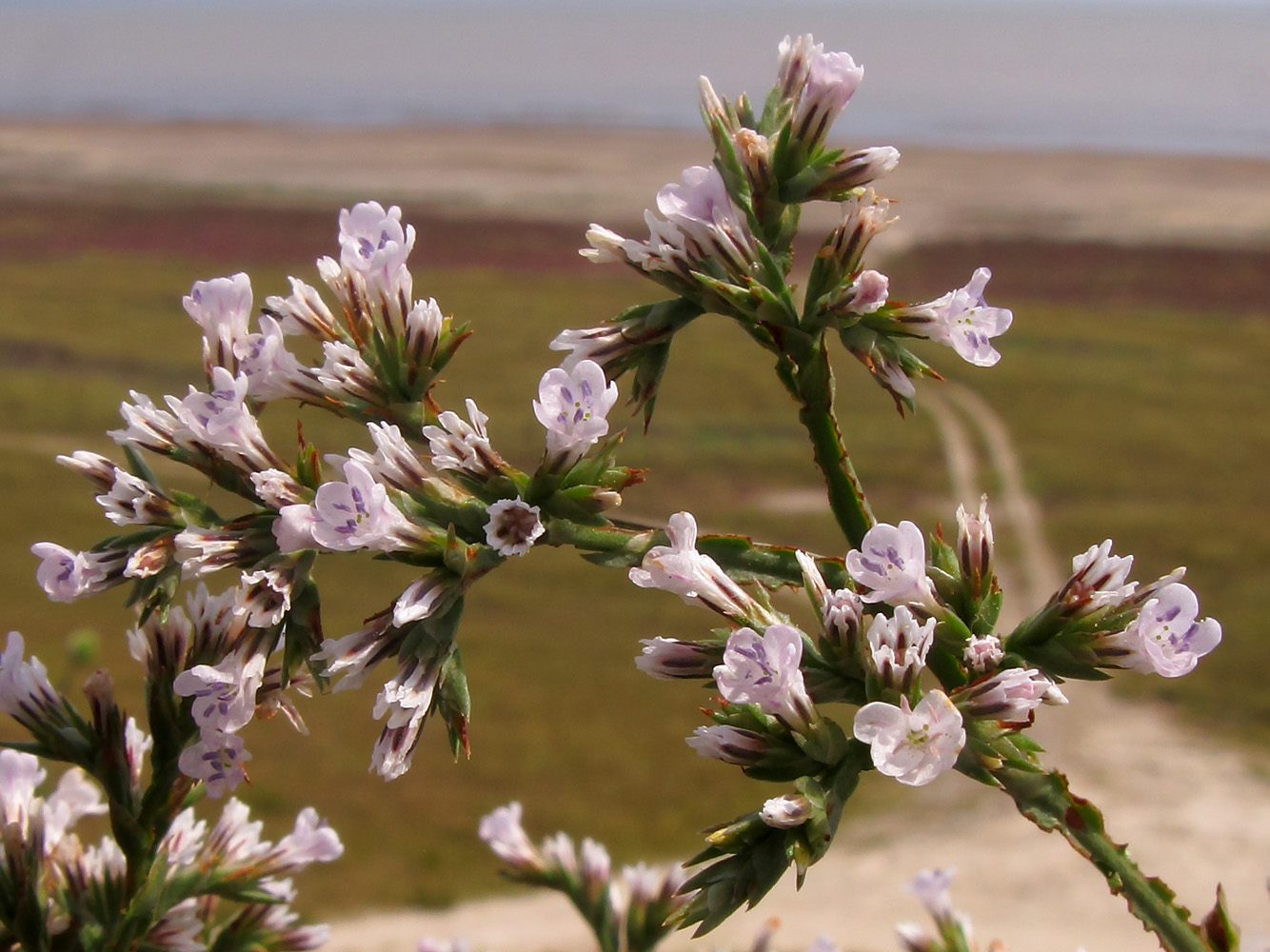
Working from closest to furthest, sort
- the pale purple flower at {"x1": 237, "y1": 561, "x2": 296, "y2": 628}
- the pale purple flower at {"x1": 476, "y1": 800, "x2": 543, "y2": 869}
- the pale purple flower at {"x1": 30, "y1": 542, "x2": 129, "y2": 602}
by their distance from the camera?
the pale purple flower at {"x1": 237, "y1": 561, "x2": 296, "y2": 628}, the pale purple flower at {"x1": 30, "y1": 542, "x2": 129, "y2": 602}, the pale purple flower at {"x1": 476, "y1": 800, "x2": 543, "y2": 869}

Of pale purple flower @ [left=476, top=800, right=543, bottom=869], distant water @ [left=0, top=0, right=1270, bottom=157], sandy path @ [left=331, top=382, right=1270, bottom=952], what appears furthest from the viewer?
distant water @ [left=0, top=0, right=1270, bottom=157]

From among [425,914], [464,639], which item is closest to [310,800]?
[425,914]

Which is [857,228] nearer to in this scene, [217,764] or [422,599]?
[422,599]

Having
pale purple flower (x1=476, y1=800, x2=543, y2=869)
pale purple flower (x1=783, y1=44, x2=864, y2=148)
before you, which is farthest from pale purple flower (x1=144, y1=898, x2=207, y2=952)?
pale purple flower (x1=783, y1=44, x2=864, y2=148)

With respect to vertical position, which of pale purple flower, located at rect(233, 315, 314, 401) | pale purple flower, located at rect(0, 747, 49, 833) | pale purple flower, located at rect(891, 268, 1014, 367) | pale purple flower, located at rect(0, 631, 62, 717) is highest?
pale purple flower, located at rect(891, 268, 1014, 367)

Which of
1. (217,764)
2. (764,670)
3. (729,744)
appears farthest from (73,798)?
(764,670)

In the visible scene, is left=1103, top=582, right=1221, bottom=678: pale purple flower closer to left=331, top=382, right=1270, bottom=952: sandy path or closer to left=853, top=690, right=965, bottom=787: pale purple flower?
left=853, top=690, right=965, bottom=787: pale purple flower
